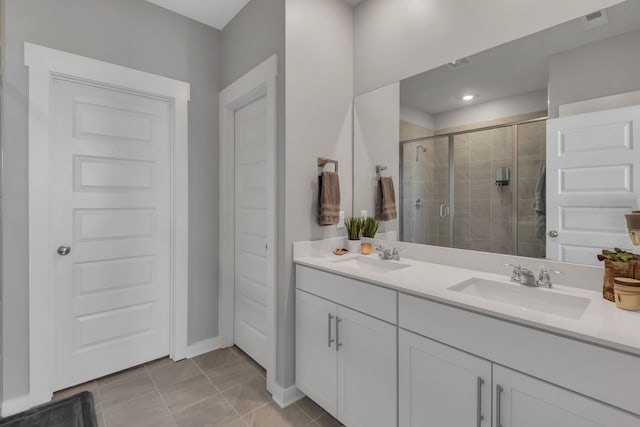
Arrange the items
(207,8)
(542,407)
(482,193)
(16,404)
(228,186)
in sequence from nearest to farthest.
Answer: (542,407), (482,193), (16,404), (207,8), (228,186)

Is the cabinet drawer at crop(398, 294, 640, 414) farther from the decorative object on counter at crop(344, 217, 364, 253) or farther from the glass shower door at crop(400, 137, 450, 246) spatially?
the decorative object on counter at crop(344, 217, 364, 253)

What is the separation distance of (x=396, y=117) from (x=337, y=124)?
41 centimetres

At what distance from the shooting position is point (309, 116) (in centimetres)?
200

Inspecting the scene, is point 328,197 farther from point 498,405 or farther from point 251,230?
point 498,405

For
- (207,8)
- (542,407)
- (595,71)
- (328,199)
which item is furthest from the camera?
(207,8)

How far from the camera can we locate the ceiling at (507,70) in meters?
1.27

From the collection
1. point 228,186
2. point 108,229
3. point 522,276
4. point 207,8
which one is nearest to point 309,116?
point 228,186

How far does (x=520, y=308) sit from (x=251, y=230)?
6.14 ft

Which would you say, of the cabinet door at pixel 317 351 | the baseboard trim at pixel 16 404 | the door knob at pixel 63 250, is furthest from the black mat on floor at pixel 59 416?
the cabinet door at pixel 317 351

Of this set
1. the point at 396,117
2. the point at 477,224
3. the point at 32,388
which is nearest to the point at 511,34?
the point at 396,117

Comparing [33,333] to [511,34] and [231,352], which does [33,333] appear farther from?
[511,34]

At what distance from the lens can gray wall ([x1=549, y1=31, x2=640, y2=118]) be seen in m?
1.21

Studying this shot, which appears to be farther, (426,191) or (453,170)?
(426,191)

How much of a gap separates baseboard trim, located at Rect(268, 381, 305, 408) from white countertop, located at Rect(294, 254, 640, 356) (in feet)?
2.71
